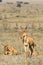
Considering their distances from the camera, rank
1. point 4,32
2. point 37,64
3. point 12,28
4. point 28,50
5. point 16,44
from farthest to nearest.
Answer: point 12,28
point 4,32
point 16,44
point 28,50
point 37,64

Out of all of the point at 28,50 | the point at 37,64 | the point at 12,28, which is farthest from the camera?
the point at 12,28

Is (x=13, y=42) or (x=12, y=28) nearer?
(x=13, y=42)

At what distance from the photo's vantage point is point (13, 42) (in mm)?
21031

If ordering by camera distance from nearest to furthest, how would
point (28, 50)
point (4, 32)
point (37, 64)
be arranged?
point (37, 64) → point (28, 50) → point (4, 32)

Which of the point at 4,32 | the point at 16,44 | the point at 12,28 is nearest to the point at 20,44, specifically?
the point at 16,44

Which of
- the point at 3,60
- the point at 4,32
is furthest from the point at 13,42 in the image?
the point at 3,60

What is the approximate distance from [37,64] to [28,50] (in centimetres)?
191

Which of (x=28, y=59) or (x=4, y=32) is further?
(x=4, y=32)

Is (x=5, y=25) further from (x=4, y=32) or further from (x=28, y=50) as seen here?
(x=28, y=50)

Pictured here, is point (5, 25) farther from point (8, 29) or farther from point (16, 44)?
point (16, 44)

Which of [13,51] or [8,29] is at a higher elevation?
[13,51]

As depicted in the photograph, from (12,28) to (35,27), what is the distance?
2.00 meters

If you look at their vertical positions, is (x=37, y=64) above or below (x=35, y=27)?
above

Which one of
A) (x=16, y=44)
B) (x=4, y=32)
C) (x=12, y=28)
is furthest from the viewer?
(x=12, y=28)
